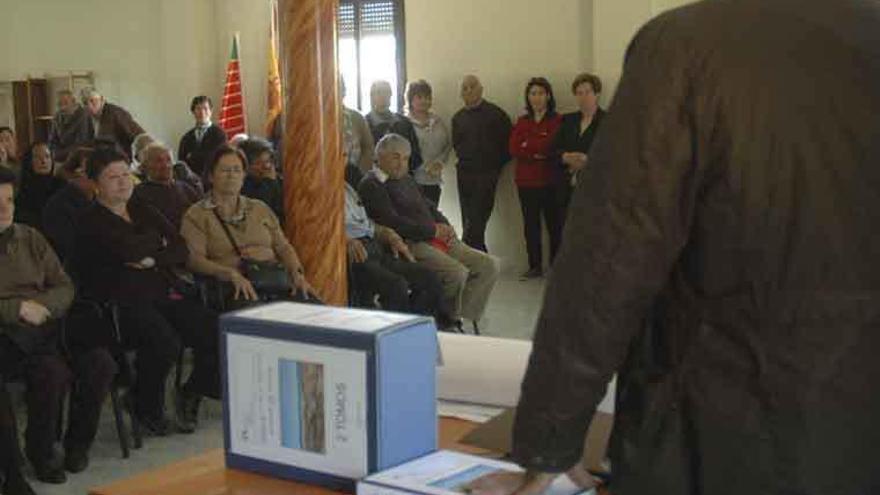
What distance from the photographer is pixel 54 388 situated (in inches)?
156

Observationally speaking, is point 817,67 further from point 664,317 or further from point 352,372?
point 352,372

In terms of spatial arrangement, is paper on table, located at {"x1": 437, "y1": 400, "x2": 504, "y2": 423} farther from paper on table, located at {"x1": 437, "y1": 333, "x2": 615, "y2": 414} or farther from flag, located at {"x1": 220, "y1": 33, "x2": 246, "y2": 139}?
flag, located at {"x1": 220, "y1": 33, "x2": 246, "y2": 139}

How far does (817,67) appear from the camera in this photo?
1.19 meters

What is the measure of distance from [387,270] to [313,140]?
145 centimetres

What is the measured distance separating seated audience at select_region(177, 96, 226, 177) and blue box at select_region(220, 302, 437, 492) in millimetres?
6532

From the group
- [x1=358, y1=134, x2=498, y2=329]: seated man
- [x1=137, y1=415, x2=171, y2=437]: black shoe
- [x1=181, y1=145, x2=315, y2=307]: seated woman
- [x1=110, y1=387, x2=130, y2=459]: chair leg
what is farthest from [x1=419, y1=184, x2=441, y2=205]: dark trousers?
[x1=110, y1=387, x2=130, y2=459]: chair leg

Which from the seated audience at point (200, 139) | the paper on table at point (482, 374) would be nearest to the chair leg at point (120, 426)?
the paper on table at point (482, 374)

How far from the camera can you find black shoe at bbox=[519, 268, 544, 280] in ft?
28.1

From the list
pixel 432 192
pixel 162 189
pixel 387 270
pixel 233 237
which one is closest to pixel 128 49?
pixel 432 192

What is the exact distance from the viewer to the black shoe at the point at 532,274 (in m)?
8.57

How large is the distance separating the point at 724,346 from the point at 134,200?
4369 millimetres

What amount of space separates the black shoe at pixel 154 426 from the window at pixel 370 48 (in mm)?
5282

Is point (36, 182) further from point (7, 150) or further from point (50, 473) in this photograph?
point (50, 473)

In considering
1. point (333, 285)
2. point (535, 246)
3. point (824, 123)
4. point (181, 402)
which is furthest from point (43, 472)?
point (535, 246)
